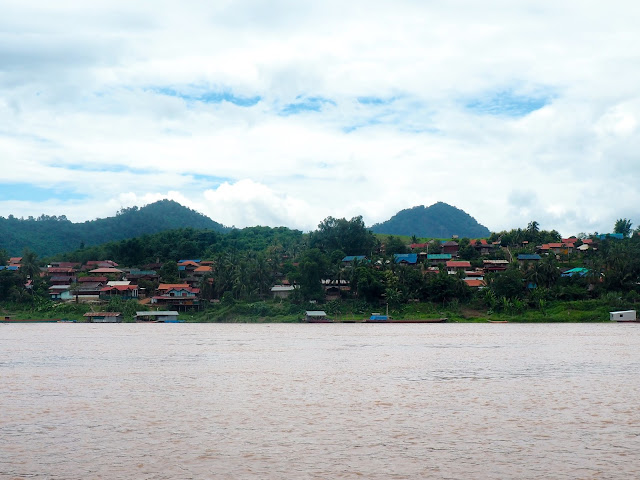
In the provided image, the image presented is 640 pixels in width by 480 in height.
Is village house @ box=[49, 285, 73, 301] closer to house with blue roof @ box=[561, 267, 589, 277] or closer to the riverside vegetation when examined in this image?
the riverside vegetation

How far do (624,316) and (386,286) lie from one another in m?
29.7

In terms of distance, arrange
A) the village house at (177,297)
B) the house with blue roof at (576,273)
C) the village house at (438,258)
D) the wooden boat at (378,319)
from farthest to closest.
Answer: the village house at (438,258), the village house at (177,297), the house with blue roof at (576,273), the wooden boat at (378,319)

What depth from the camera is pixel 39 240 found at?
16750 cm

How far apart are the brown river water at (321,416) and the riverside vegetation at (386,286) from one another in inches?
1735

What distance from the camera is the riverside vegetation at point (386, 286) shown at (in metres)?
81.9

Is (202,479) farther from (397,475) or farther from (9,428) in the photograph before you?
(9,428)

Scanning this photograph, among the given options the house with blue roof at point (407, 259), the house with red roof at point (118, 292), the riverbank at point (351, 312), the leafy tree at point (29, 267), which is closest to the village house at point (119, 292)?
the house with red roof at point (118, 292)

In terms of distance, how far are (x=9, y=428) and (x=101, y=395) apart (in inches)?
240

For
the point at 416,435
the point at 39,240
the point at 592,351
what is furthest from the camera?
A: the point at 39,240

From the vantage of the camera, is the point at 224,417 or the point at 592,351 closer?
the point at 224,417

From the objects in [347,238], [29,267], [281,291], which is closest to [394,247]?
[347,238]

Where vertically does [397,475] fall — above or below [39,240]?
below

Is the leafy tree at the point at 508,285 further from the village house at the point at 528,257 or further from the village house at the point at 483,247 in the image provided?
the village house at the point at 483,247

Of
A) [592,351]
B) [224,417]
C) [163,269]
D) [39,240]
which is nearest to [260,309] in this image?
[163,269]
